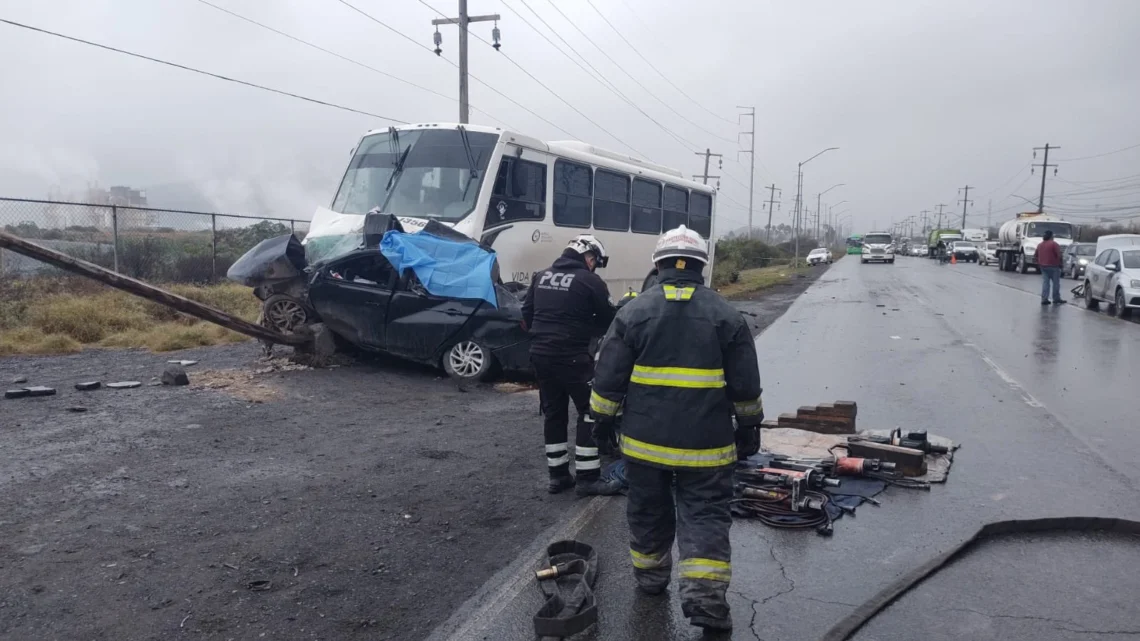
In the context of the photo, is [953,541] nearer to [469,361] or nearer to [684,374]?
[684,374]

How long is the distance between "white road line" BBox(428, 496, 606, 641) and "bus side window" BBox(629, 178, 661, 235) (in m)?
12.4

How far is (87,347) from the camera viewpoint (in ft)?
41.2

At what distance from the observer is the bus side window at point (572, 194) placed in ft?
46.6

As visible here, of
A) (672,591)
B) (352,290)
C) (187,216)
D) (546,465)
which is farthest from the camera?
(187,216)

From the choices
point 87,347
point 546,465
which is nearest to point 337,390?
point 546,465

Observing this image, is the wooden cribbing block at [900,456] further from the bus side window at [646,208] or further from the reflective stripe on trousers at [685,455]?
the bus side window at [646,208]

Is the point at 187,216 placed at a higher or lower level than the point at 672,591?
higher

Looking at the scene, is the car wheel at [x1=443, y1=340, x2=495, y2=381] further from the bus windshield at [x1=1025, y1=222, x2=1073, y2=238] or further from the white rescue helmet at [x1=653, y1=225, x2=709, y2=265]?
the bus windshield at [x1=1025, y1=222, x2=1073, y2=238]

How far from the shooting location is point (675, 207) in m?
19.5

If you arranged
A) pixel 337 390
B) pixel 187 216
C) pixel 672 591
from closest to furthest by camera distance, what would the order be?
pixel 672 591 → pixel 337 390 → pixel 187 216

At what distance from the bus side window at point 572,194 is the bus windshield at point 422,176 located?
2148mm

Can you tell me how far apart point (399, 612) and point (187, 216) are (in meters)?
16.8

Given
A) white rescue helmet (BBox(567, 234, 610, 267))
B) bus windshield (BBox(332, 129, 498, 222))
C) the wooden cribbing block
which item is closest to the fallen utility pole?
bus windshield (BBox(332, 129, 498, 222))

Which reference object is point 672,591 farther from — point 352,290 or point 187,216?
point 187,216
